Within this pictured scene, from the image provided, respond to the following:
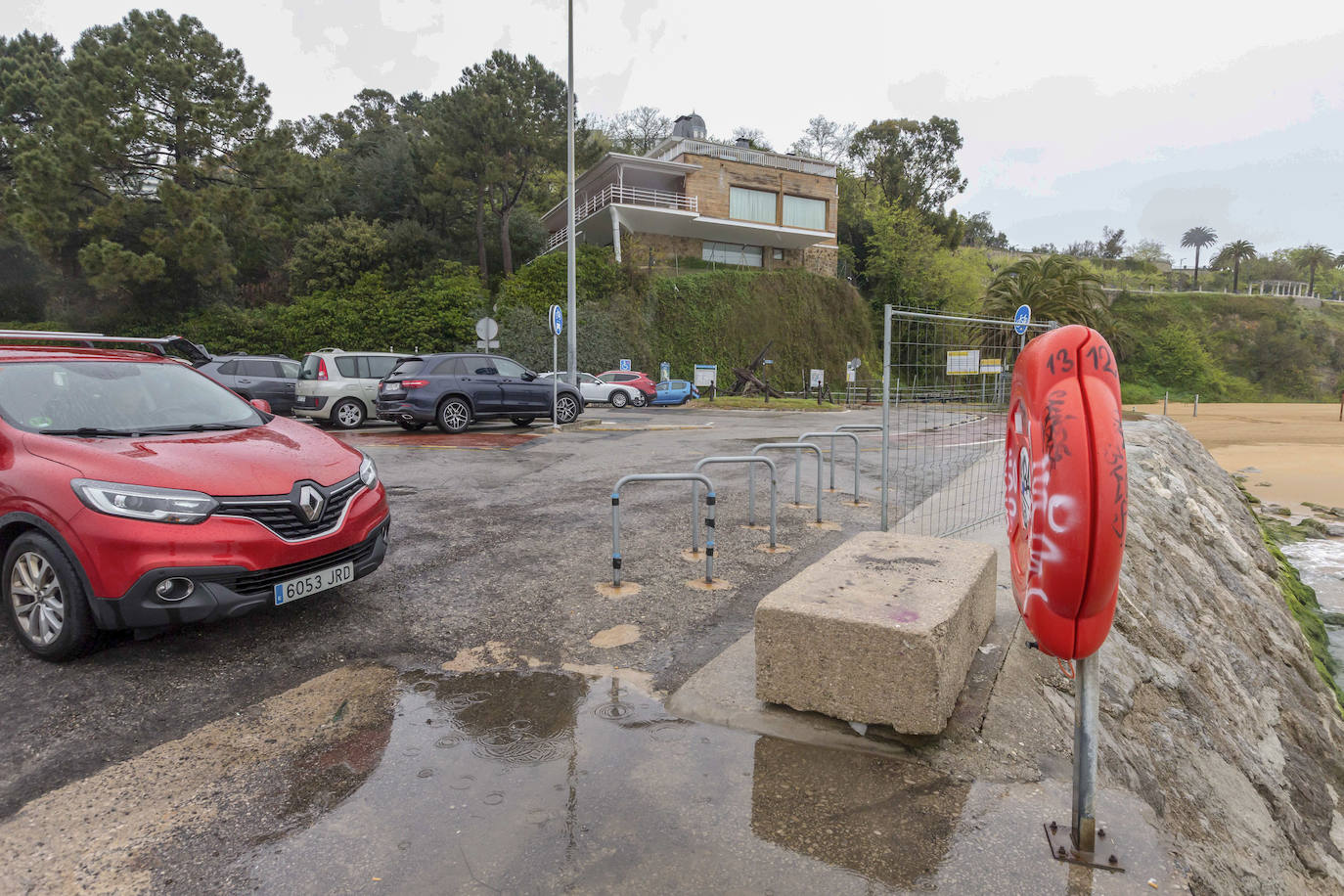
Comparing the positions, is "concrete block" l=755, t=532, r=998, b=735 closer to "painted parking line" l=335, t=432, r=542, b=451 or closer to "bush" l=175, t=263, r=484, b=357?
"painted parking line" l=335, t=432, r=542, b=451

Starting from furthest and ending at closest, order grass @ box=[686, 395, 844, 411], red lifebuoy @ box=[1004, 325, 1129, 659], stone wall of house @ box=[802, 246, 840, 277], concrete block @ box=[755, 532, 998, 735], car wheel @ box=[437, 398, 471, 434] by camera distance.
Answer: stone wall of house @ box=[802, 246, 840, 277], grass @ box=[686, 395, 844, 411], car wheel @ box=[437, 398, 471, 434], concrete block @ box=[755, 532, 998, 735], red lifebuoy @ box=[1004, 325, 1129, 659]

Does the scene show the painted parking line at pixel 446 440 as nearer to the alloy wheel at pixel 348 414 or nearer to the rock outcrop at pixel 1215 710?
the alloy wheel at pixel 348 414

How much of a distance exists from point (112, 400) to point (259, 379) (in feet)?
44.4

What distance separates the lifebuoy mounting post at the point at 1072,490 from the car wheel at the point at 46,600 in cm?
447

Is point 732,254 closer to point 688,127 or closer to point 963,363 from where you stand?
point 688,127

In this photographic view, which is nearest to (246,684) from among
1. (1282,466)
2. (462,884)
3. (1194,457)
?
(462,884)

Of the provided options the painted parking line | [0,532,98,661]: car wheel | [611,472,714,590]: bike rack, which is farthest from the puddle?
the painted parking line

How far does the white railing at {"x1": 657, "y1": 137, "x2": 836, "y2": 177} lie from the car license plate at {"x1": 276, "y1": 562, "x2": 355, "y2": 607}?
38.4 metres

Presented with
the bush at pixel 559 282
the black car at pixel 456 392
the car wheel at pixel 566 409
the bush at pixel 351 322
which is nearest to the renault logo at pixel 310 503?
the black car at pixel 456 392

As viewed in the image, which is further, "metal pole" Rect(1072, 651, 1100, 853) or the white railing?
the white railing

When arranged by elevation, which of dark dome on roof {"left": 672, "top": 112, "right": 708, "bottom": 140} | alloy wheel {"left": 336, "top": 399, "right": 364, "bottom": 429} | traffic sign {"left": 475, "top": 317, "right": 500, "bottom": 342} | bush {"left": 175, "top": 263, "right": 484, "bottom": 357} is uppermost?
dark dome on roof {"left": 672, "top": 112, "right": 708, "bottom": 140}

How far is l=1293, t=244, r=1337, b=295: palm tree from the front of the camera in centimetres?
9369

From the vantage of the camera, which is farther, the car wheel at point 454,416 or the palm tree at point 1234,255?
the palm tree at point 1234,255

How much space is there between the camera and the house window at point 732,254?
1639 inches
